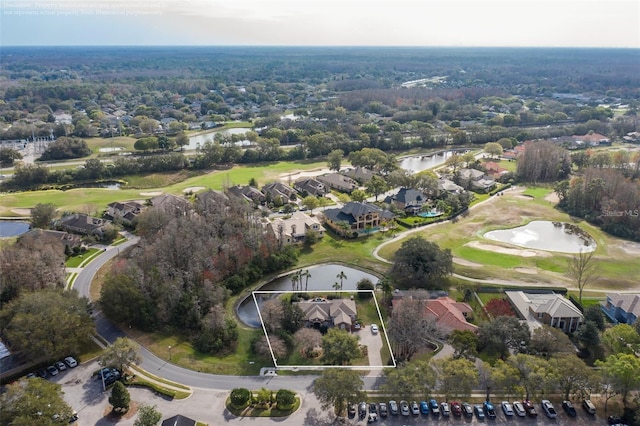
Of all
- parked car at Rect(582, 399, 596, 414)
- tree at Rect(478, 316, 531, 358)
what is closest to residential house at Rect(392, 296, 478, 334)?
tree at Rect(478, 316, 531, 358)

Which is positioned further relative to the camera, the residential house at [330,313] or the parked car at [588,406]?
the residential house at [330,313]

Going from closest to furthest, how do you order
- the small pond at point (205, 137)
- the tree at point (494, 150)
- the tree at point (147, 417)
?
the tree at point (147, 417) → the tree at point (494, 150) → the small pond at point (205, 137)

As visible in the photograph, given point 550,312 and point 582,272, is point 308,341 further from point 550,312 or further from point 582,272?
point 582,272

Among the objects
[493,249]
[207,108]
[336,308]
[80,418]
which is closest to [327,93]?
[207,108]

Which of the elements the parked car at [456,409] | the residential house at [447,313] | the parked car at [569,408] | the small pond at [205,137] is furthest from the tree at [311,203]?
the small pond at [205,137]

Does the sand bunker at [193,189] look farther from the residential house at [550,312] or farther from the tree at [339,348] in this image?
the residential house at [550,312]

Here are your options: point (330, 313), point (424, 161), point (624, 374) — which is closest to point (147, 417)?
point (330, 313)

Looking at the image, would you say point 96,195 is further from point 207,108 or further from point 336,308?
point 207,108
